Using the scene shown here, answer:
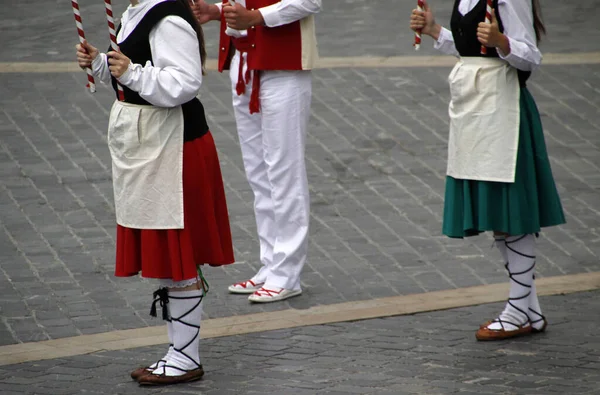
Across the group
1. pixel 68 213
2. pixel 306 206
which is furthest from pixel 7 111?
pixel 306 206

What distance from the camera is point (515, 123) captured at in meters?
6.05

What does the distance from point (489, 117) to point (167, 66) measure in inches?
66.6

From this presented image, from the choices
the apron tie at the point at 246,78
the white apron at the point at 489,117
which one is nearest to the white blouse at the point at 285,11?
the apron tie at the point at 246,78

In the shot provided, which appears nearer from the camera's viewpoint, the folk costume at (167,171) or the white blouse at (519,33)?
the folk costume at (167,171)

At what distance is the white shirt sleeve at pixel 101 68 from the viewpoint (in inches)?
216

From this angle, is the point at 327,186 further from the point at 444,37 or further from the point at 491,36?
the point at 491,36

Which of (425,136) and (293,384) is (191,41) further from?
(425,136)

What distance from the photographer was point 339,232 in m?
8.24

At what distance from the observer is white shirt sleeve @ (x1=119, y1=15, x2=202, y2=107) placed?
5.24 m

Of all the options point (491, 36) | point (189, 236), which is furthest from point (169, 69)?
point (491, 36)

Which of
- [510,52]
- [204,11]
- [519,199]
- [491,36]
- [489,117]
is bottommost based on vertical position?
[519,199]

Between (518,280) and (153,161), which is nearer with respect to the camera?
(153,161)

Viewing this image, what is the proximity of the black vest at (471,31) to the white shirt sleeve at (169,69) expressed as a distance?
1.44m

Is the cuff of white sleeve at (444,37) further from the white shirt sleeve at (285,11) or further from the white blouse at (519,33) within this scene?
the white shirt sleeve at (285,11)
